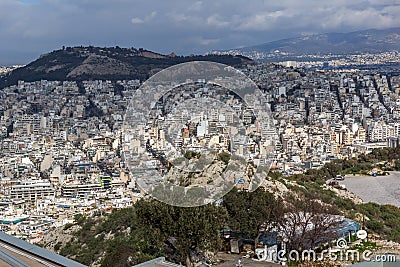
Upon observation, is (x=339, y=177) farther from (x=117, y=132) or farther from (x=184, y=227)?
(x=184, y=227)

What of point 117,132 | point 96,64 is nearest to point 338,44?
point 96,64

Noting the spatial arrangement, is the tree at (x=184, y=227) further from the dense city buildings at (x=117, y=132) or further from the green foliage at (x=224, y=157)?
the dense city buildings at (x=117, y=132)

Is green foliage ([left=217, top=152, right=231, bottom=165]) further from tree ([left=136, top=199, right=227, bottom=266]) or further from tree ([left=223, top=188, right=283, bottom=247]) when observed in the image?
tree ([left=136, top=199, right=227, bottom=266])

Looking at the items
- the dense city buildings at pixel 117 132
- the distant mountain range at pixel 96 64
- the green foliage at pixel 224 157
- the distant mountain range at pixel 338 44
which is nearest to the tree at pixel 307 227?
the green foliage at pixel 224 157

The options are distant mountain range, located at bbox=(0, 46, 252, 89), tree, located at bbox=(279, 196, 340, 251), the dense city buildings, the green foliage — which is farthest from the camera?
distant mountain range, located at bbox=(0, 46, 252, 89)

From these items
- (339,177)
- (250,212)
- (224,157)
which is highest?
(224,157)

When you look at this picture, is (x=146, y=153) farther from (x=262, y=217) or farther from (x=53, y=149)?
(x=53, y=149)

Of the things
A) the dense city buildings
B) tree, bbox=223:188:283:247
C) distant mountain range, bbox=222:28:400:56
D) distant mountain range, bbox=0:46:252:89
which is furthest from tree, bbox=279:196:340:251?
distant mountain range, bbox=222:28:400:56
